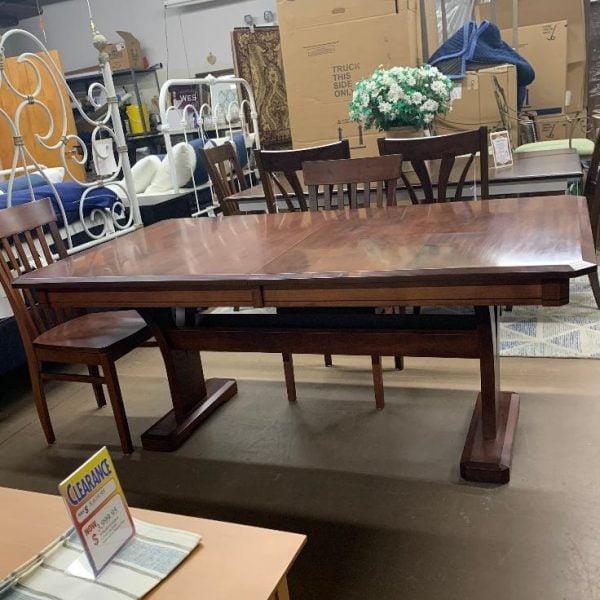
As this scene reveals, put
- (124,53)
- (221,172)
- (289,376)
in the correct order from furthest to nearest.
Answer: (124,53)
(221,172)
(289,376)

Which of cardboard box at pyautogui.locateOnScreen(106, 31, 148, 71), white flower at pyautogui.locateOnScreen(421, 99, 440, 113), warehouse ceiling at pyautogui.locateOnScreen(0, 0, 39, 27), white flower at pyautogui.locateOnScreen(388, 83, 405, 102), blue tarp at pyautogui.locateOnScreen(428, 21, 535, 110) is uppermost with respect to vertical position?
warehouse ceiling at pyautogui.locateOnScreen(0, 0, 39, 27)

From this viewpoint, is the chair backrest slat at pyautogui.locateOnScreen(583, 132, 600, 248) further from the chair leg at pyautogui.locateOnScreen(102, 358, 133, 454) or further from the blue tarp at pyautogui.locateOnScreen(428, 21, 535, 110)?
the chair leg at pyautogui.locateOnScreen(102, 358, 133, 454)

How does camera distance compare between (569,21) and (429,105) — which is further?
(569,21)

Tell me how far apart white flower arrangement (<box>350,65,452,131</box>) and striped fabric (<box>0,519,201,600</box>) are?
2.37m

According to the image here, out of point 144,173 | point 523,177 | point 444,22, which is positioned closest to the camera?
point 523,177

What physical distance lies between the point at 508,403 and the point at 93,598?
1.67 metres

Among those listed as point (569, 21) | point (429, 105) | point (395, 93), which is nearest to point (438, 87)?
point (429, 105)

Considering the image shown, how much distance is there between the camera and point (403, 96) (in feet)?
9.58

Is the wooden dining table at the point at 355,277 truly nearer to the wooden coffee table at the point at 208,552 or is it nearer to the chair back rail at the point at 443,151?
the chair back rail at the point at 443,151

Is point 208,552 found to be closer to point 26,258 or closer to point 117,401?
point 117,401

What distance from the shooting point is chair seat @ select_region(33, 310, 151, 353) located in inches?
88.4

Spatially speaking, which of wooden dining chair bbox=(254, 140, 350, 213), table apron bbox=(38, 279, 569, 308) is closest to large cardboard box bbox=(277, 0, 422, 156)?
wooden dining chair bbox=(254, 140, 350, 213)

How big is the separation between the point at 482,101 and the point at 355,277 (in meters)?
2.84

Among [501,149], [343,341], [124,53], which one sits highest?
[124,53]
